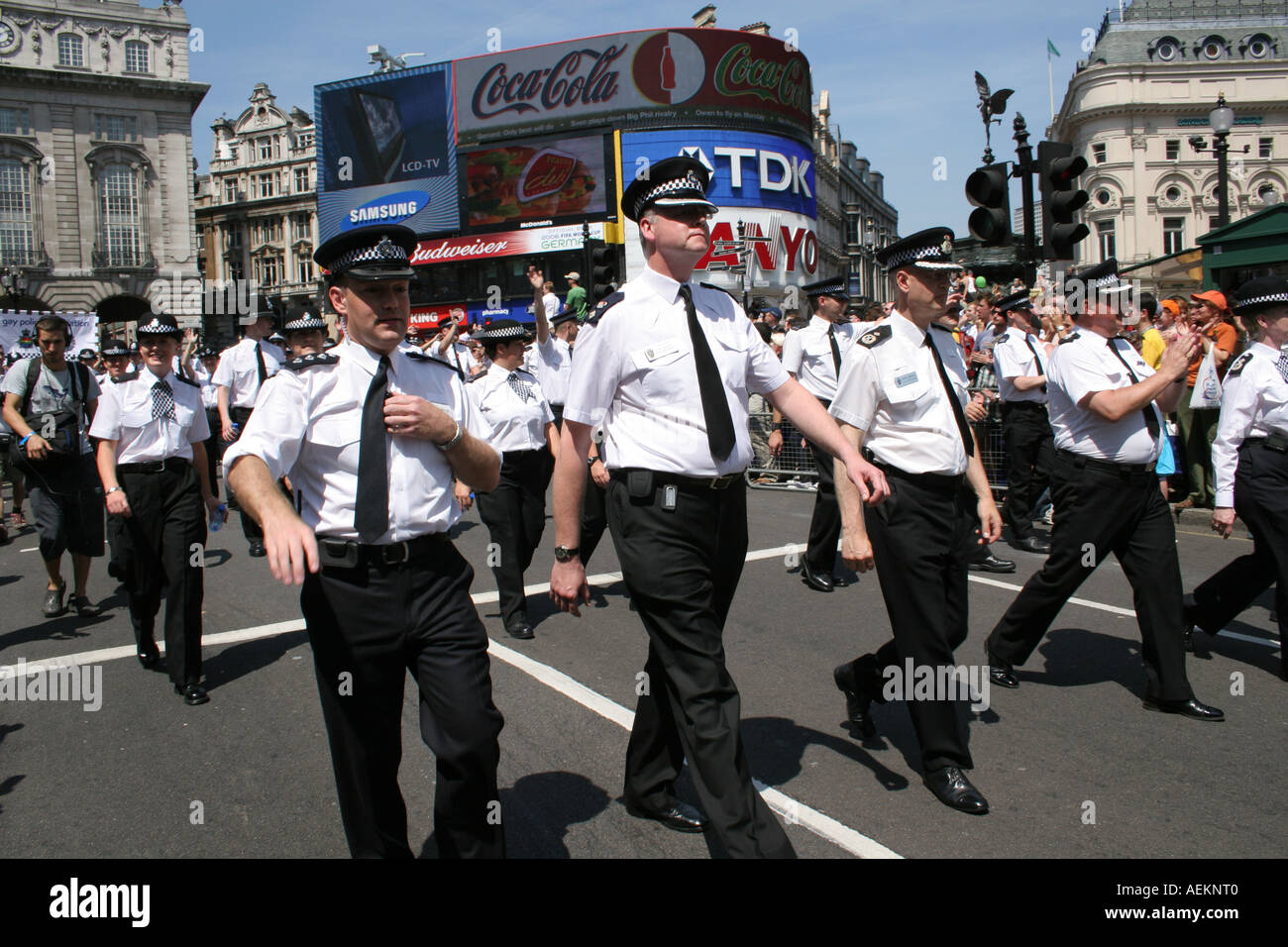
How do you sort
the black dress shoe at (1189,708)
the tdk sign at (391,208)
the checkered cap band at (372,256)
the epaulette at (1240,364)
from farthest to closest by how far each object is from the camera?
the tdk sign at (391,208) → the epaulette at (1240,364) → the black dress shoe at (1189,708) → the checkered cap band at (372,256)

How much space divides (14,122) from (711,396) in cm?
7246

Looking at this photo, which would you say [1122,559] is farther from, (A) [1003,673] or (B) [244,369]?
(B) [244,369]

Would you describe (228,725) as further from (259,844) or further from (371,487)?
(371,487)

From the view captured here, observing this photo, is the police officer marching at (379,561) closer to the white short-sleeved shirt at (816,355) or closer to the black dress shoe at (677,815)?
the black dress shoe at (677,815)

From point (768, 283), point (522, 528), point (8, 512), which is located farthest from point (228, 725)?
point (768, 283)

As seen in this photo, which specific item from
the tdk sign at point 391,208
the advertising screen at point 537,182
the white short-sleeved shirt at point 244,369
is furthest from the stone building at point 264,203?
the white short-sleeved shirt at point 244,369

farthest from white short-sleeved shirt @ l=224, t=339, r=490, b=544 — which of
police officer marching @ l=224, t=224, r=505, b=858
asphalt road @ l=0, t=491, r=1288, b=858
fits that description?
asphalt road @ l=0, t=491, r=1288, b=858

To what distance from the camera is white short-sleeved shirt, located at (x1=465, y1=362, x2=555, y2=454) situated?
272 inches

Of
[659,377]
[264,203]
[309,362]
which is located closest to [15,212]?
[264,203]

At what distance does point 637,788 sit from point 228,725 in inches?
97.7

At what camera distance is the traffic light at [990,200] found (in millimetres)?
10531

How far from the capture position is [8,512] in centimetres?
1372

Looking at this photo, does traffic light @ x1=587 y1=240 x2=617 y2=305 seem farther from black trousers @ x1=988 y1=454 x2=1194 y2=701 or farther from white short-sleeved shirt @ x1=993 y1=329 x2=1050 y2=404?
black trousers @ x1=988 y1=454 x2=1194 y2=701

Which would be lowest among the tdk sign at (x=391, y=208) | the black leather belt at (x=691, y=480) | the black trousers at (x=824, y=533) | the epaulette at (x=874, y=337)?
the black trousers at (x=824, y=533)
